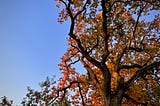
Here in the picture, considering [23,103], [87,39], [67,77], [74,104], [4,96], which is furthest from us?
[4,96]

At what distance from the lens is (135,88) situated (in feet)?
88.1

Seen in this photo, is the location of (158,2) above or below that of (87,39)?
above

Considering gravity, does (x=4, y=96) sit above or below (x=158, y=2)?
above

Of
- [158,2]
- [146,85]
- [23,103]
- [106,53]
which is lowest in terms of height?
[106,53]

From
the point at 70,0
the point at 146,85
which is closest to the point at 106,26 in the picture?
the point at 70,0

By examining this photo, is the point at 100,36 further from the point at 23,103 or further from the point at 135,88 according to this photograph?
the point at 23,103

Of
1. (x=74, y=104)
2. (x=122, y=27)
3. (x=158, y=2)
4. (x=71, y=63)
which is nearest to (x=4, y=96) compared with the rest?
(x=74, y=104)

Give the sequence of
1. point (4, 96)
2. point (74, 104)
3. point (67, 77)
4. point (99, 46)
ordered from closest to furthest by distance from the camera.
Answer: point (99, 46)
point (67, 77)
point (74, 104)
point (4, 96)

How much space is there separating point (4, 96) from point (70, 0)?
43.6 metres

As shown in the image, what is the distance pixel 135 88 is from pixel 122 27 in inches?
288

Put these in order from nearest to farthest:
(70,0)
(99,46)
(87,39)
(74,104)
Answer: (70,0)
(87,39)
(99,46)
(74,104)

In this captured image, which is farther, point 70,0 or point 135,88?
point 135,88

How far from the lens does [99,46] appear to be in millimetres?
22781

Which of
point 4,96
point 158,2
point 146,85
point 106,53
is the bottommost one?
point 106,53
